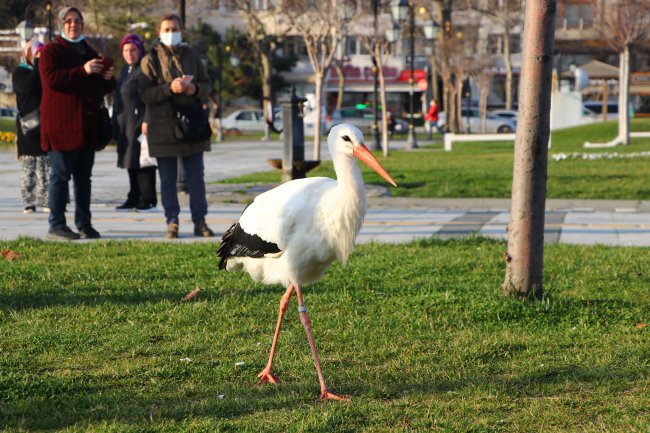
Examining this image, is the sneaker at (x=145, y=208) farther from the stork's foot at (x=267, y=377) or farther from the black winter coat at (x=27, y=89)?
the stork's foot at (x=267, y=377)

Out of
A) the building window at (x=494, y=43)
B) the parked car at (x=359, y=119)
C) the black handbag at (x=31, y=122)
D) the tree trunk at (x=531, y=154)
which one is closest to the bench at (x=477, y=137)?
the parked car at (x=359, y=119)

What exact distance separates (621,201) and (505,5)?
193 feet

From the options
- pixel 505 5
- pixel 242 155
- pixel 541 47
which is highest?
pixel 505 5

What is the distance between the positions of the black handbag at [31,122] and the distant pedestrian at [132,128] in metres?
1.17

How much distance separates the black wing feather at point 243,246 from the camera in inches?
220

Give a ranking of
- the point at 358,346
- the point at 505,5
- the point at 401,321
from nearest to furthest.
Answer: the point at 358,346, the point at 401,321, the point at 505,5

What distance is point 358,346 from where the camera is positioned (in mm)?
6023

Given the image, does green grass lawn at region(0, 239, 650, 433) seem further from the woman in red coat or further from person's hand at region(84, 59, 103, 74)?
person's hand at region(84, 59, 103, 74)

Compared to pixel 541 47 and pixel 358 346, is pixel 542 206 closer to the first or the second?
pixel 541 47

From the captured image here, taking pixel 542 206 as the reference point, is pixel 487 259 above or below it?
below

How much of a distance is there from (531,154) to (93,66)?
15.8ft

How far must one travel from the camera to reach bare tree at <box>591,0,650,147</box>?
31.7 meters

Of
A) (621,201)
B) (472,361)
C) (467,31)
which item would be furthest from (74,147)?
(467,31)

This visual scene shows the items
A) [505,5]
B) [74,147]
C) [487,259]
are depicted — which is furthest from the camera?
[505,5]
